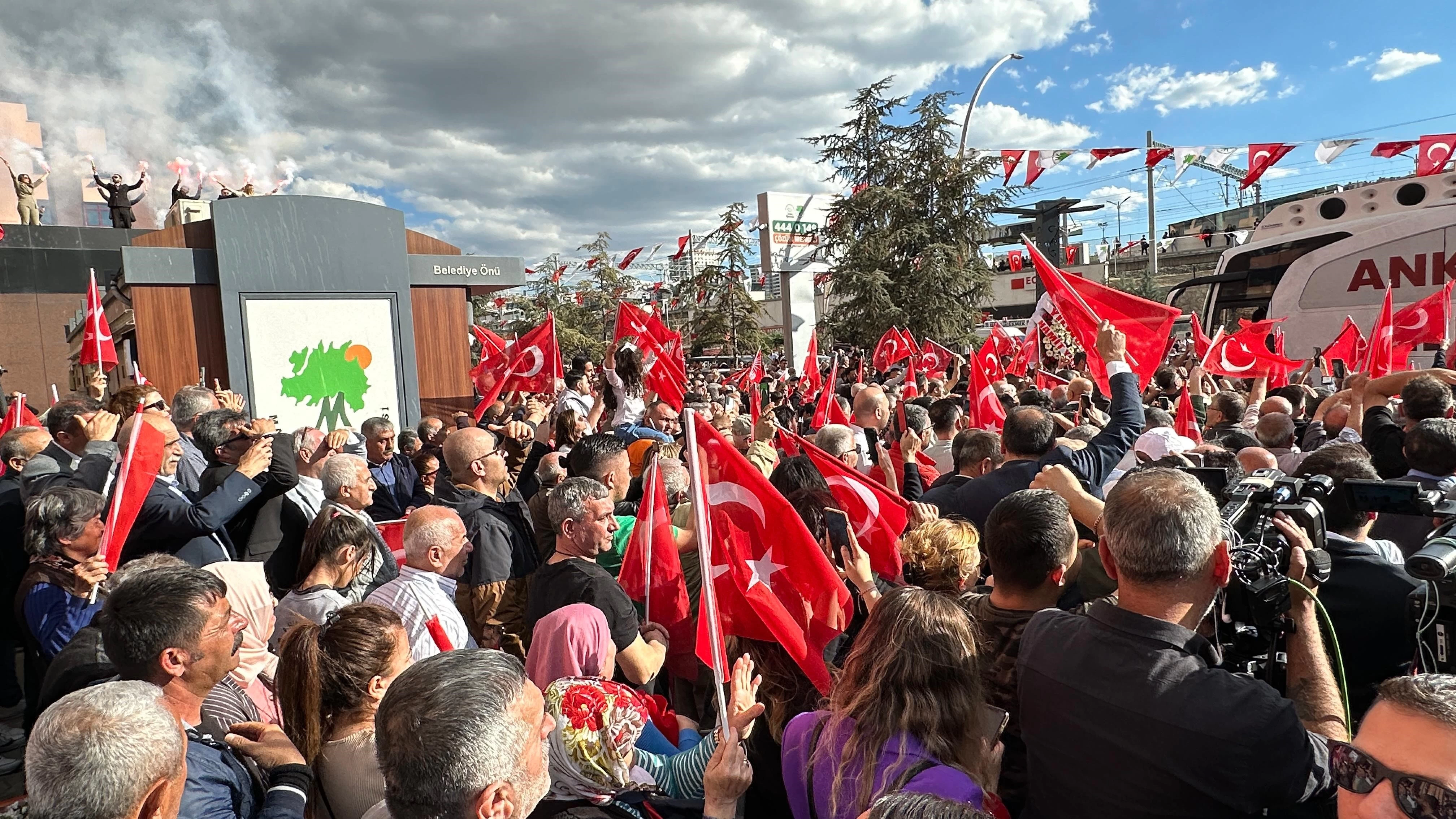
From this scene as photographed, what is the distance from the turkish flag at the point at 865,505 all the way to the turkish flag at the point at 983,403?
4314mm

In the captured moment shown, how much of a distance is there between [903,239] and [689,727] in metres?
24.6

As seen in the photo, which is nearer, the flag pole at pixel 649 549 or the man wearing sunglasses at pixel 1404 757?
the man wearing sunglasses at pixel 1404 757

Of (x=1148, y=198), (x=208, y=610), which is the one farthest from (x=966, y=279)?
(x=208, y=610)

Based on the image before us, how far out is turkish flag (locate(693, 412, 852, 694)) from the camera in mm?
2789

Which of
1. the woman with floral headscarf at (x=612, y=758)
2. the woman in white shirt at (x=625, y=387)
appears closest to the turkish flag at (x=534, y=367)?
the woman in white shirt at (x=625, y=387)

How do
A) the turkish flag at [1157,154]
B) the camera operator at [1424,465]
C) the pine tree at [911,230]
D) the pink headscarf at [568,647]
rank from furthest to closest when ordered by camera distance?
the pine tree at [911,230] → the turkish flag at [1157,154] → the camera operator at [1424,465] → the pink headscarf at [568,647]

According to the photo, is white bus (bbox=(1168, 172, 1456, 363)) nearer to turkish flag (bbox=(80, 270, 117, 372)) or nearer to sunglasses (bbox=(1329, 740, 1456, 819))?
sunglasses (bbox=(1329, 740, 1456, 819))

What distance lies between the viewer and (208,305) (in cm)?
1088

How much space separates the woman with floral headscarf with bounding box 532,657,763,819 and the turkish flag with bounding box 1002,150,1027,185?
60.6ft

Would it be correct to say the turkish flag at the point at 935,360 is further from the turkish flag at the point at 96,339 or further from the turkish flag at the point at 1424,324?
the turkish flag at the point at 96,339

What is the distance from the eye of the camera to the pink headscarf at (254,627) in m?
2.91

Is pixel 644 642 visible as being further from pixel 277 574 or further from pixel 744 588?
pixel 277 574

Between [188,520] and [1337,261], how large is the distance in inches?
723

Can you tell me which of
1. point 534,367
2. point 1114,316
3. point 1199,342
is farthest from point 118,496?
point 1199,342
